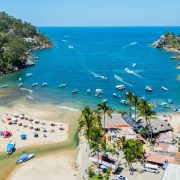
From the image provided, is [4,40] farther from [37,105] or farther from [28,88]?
[37,105]

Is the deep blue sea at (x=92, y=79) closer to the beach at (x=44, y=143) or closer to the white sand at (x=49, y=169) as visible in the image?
Answer: the beach at (x=44, y=143)

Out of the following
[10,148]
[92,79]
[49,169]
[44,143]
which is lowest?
[49,169]

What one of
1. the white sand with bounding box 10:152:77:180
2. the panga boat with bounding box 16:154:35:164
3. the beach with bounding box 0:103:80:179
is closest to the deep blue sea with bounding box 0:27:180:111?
the beach with bounding box 0:103:80:179

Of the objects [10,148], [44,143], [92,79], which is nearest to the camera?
[10,148]

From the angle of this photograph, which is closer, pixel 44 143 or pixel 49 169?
pixel 49 169

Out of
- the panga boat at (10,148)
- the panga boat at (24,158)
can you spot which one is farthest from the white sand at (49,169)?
the panga boat at (10,148)

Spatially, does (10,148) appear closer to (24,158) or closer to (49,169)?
(24,158)

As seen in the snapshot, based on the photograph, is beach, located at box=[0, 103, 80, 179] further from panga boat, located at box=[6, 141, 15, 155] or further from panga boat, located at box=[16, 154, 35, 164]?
panga boat, located at box=[16, 154, 35, 164]

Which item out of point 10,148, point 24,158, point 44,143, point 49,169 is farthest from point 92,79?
point 49,169
